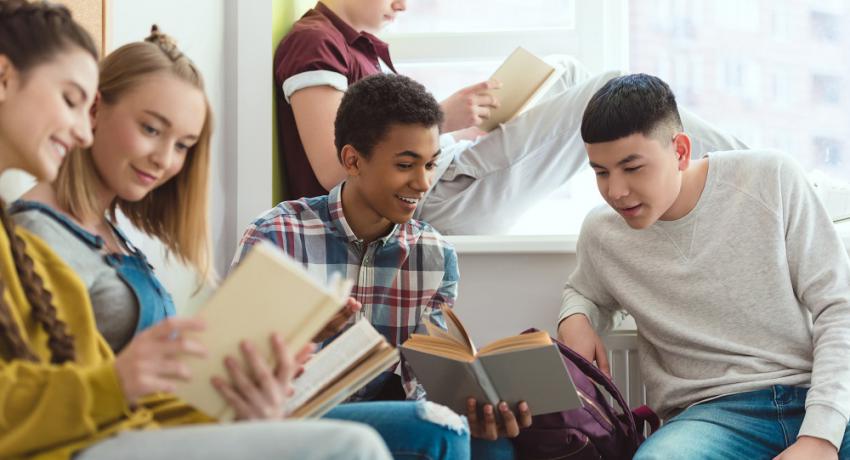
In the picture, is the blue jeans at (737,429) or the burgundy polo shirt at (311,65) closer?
the blue jeans at (737,429)

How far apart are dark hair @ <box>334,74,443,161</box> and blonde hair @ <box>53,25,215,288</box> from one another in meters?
0.49

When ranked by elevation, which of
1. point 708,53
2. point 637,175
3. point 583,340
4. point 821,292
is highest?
point 708,53

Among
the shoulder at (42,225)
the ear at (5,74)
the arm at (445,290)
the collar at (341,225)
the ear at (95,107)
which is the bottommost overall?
the arm at (445,290)

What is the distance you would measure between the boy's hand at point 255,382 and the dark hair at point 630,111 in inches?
37.3

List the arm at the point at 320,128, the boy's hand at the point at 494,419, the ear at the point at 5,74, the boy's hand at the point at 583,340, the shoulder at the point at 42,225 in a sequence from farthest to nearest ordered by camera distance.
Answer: the arm at the point at 320,128
the boy's hand at the point at 583,340
the boy's hand at the point at 494,419
the shoulder at the point at 42,225
the ear at the point at 5,74

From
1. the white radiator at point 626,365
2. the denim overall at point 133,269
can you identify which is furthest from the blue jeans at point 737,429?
the denim overall at point 133,269

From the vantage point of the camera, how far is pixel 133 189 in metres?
1.24

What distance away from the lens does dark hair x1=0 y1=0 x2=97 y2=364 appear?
3.11 ft

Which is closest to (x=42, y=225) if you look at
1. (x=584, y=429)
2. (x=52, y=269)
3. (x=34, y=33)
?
(x=52, y=269)

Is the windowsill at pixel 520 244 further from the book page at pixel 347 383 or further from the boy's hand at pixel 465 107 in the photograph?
the book page at pixel 347 383

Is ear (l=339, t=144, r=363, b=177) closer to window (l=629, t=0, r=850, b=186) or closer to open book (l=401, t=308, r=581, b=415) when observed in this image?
open book (l=401, t=308, r=581, b=415)

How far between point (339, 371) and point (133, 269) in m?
0.31

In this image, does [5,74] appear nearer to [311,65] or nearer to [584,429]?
[584,429]

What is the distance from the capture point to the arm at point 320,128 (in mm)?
2072
